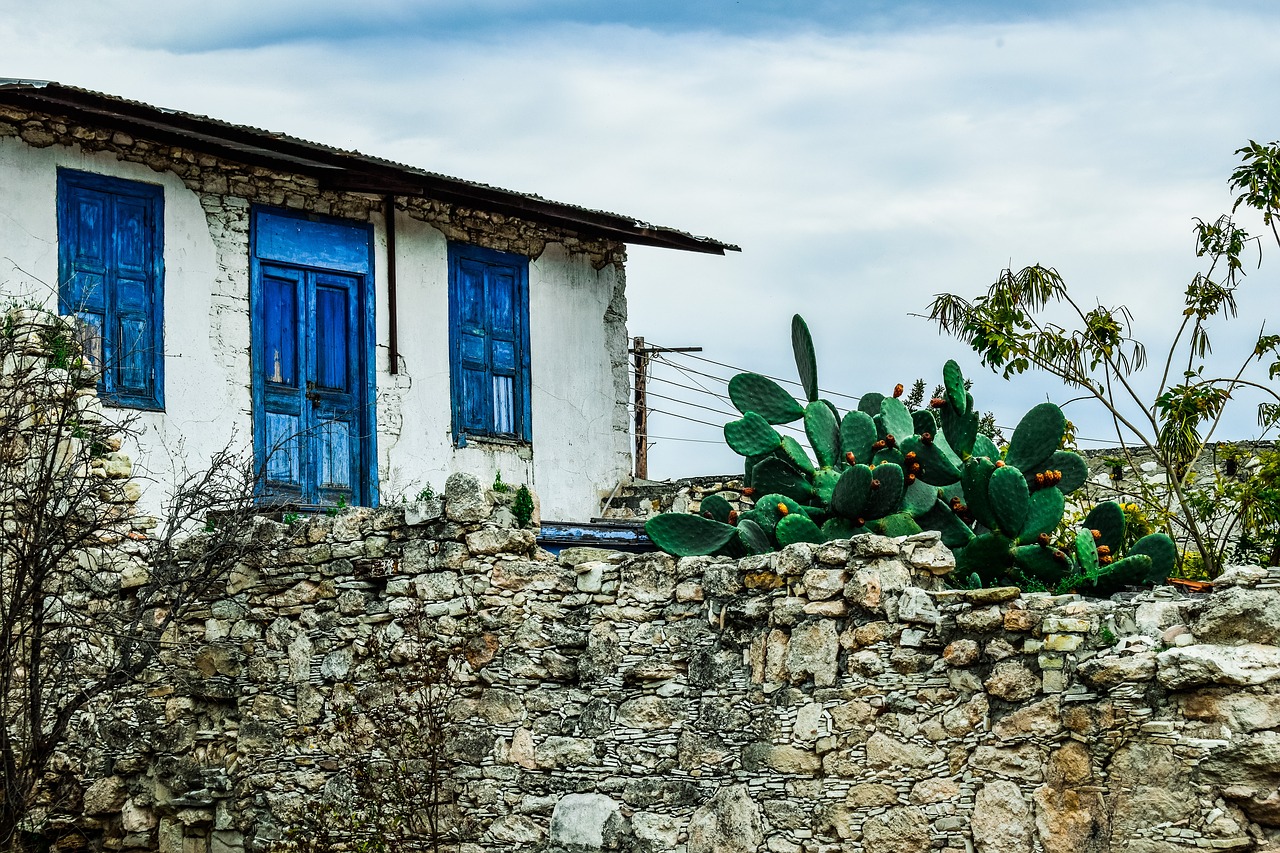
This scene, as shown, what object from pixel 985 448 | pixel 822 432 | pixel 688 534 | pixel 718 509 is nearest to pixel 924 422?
pixel 985 448

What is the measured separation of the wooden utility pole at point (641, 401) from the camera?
14.8m

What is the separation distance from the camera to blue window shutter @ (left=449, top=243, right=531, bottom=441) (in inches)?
491

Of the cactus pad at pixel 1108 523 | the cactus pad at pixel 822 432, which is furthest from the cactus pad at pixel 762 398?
the cactus pad at pixel 1108 523

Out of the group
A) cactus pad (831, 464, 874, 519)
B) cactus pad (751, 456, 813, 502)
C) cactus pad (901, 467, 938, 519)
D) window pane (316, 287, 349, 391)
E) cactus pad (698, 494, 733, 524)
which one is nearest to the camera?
cactus pad (831, 464, 874, 519)

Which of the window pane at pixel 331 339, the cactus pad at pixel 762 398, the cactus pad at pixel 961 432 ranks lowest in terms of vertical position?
the cactus pad at pixel 961 432

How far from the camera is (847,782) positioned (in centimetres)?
698

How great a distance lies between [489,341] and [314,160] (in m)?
2.26

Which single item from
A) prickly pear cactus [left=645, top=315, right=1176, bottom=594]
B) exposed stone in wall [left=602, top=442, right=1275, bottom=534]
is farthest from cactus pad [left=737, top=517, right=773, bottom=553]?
exposed stone in wall [left=602, top=442, right=1275, bottom=534]

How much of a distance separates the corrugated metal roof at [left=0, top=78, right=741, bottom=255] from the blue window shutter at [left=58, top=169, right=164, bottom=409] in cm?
48

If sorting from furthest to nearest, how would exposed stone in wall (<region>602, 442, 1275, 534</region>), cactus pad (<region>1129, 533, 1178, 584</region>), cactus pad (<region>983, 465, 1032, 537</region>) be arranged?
exposed stone in wall (<region>602, 442, 1275, 534</region>), cactus pad (<region>1129, 533, 1178, 584</region>), cactus pad (<region>983, 465, 1032, 537</region>)

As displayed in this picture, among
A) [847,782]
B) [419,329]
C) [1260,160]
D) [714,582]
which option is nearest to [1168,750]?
[847,782]

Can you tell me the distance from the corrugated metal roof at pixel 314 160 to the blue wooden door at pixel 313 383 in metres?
0.77

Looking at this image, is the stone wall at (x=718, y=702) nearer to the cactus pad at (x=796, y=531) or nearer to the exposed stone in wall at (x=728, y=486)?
the cactus pad at (x=796, y=531)

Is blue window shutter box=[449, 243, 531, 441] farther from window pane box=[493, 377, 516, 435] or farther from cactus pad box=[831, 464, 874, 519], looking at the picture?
cactus pad box=[831, 464, 874, 519]
